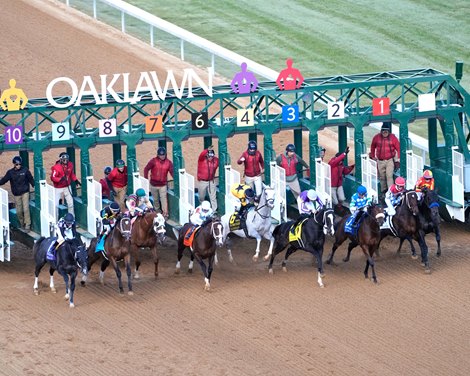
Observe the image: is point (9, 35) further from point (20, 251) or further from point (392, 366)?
point (392, 366)

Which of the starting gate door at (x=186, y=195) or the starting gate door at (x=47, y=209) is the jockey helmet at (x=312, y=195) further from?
the starting gate door at (x=47, y=209)

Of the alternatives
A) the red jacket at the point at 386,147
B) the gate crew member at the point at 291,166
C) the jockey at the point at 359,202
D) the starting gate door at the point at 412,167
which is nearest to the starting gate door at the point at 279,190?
the gate crew member at the point at 291,166

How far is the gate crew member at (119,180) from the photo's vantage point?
26750 mm

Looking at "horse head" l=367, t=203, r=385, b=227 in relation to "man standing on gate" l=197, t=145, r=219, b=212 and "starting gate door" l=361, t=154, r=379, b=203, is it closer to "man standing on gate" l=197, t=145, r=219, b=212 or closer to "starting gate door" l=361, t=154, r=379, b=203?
"starting gate door" l=361, t=154, r=379, b=203

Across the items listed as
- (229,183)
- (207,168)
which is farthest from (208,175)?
(229,183)

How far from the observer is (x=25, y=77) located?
33.7 m

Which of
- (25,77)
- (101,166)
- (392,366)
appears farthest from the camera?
(25,77)

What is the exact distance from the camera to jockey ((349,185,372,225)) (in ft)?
83.6

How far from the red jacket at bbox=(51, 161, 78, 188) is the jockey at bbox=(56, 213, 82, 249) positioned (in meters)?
1.97

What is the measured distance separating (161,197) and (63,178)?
1.56 meters

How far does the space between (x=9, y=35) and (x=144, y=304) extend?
40.8 feet

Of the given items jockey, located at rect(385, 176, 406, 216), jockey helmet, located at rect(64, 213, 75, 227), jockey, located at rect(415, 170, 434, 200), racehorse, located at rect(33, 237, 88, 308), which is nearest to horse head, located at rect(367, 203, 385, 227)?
jockey, located at rect(385, 176, 406, 216)

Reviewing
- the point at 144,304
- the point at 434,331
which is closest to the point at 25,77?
the point at 144,304

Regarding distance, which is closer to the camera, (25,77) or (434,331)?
(434,331)
